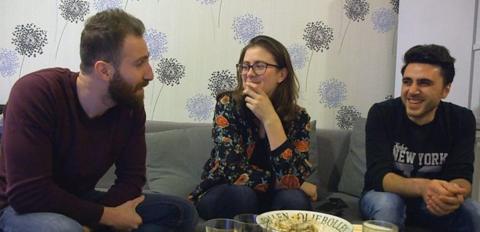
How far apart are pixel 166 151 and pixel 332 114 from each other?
3.51 ft

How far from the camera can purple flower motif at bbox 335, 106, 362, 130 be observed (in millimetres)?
2641

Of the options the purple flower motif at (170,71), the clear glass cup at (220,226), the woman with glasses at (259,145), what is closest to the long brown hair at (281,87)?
the woman with glasses at (259,145)

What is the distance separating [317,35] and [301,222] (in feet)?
5.01

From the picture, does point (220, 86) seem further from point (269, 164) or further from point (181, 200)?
point (181, 200)

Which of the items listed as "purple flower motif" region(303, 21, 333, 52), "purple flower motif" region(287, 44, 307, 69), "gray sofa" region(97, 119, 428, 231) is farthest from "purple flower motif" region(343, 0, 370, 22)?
"gray sofa" region(97, 119, 428, 231)

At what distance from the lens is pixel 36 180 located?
1235 millimetres

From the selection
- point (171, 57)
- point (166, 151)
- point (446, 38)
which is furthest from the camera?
point (171, 57)

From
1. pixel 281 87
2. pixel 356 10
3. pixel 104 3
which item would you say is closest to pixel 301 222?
pixel 281 87

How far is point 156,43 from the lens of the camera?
2.50 metres

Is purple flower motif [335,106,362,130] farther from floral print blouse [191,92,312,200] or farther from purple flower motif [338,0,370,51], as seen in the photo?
floral print blouse [191,92,312,200]

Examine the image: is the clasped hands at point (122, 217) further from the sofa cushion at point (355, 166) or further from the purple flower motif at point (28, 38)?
the purple flower motif at point (28, 38)

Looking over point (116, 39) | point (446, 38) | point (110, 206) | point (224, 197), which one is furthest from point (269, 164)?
point (446, 38)

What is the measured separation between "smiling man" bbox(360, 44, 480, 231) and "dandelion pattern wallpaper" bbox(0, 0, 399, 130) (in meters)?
0.74

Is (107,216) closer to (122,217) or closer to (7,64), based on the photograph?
(122,217)
